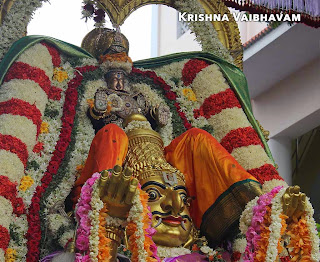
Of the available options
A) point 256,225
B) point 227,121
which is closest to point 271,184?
point 227,121

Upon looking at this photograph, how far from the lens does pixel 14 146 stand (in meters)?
4.98

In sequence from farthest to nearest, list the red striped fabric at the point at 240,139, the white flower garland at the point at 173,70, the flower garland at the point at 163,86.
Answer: the white flower garland at the point at 173,70 < the flower garland at the point at 163,86 < the red striped fabric at the point at 240,139

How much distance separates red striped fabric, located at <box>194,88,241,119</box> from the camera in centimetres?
608

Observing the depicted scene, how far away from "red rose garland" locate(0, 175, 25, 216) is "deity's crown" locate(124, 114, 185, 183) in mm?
895

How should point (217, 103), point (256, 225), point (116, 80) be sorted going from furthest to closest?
point (217, 103) → point (116, 80) → point (256, 225)

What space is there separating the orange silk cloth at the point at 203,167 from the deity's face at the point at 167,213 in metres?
0.22

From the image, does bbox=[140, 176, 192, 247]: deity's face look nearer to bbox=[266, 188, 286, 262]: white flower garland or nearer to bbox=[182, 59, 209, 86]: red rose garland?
bbox=[266, 188, 286, 262]: white flower garland

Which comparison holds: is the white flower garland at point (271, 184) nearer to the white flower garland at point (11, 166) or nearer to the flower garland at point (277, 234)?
the flower garland at point (277, 234)

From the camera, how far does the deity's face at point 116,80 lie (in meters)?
5.90

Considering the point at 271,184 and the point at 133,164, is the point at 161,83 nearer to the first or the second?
the point at 133,164

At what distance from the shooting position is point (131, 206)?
4.00m

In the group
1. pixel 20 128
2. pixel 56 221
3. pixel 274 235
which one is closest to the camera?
pixel 274 235

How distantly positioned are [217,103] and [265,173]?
101 centimetres

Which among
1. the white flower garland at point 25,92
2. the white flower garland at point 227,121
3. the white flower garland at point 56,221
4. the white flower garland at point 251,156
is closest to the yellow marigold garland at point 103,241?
the white flower garland at point 56,221
